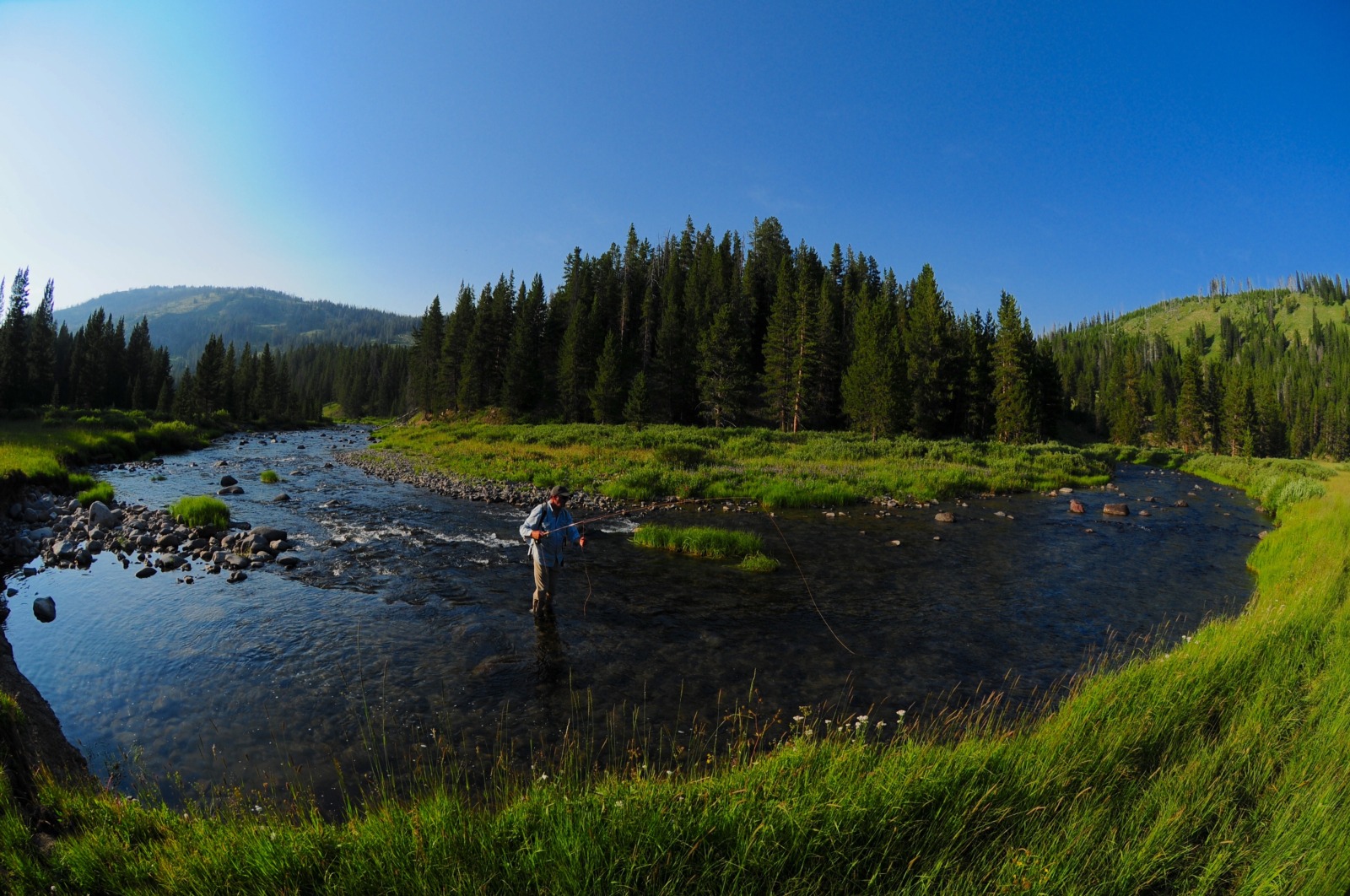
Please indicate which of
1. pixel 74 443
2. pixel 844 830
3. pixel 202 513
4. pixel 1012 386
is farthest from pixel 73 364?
pixel 1012 386

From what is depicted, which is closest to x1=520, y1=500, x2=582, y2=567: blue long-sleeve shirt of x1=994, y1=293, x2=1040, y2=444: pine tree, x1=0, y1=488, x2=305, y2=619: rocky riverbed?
x1=0, y1=488, x2=305, y2=619: rocky riverbed

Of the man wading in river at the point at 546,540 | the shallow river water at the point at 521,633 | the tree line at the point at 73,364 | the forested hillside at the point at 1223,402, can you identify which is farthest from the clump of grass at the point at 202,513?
the forested hillside at the point at 1223,402

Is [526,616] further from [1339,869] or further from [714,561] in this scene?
[1339,869]

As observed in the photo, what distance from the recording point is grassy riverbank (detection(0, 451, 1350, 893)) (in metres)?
3.41

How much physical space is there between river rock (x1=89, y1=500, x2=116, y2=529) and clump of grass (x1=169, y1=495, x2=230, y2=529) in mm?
1481

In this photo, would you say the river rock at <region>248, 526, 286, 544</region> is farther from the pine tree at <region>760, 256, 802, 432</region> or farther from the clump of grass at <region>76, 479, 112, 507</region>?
the pine tree at <region>760, 256, 802, 432</region>

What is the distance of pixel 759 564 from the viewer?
15.4 m

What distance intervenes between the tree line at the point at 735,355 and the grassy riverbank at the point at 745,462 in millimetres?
9782

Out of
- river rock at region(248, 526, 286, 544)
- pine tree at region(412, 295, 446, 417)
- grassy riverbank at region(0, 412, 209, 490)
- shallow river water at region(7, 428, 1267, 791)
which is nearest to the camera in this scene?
shallow river water at region(7, 428, 1267, 791)

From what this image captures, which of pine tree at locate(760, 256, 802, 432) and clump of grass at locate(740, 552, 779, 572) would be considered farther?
pine tree at locate(760, 256, 802, 432)

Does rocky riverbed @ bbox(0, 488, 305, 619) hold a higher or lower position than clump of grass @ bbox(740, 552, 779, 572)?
higher

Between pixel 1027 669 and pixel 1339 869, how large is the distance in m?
6.90

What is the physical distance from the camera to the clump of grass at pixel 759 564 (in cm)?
1532

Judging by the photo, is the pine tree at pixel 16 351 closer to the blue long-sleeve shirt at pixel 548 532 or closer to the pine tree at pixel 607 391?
the pine tree at pixel 607 391
